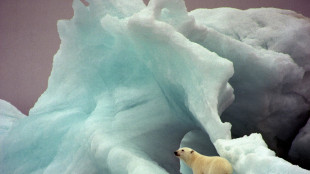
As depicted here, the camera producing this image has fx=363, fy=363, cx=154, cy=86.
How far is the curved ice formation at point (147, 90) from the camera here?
0.85 metres

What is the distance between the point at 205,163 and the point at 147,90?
42cm

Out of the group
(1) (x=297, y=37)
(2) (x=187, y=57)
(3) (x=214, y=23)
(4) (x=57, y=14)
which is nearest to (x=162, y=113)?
(2) (x=187, y=57)

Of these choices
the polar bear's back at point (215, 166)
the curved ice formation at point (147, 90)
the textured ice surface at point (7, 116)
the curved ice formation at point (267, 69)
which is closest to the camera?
the polar bear's back at point (215, 166)

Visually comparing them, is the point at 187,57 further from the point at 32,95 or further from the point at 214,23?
the point at 32,95

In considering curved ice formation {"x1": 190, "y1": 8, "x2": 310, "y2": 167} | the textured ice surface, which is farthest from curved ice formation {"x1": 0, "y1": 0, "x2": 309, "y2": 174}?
the textured ice surface

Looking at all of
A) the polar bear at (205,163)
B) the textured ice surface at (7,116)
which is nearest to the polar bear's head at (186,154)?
the polar bear at (205,163)

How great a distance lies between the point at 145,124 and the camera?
980mm

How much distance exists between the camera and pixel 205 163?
69cm

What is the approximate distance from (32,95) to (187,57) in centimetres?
240

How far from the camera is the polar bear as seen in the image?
0.66 metres

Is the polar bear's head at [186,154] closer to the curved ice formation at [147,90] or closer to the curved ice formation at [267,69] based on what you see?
the curved ice formation at [147,90]

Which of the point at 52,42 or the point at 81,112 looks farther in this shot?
the point at 52,42

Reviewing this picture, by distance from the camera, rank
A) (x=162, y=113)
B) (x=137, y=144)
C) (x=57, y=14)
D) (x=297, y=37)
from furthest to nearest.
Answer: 1. (x=57, y=14)
2. (x=297, y=37)
3. (x=162, y=113)
4. (x=137, y=144)

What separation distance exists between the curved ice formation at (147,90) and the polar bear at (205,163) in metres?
0.07
